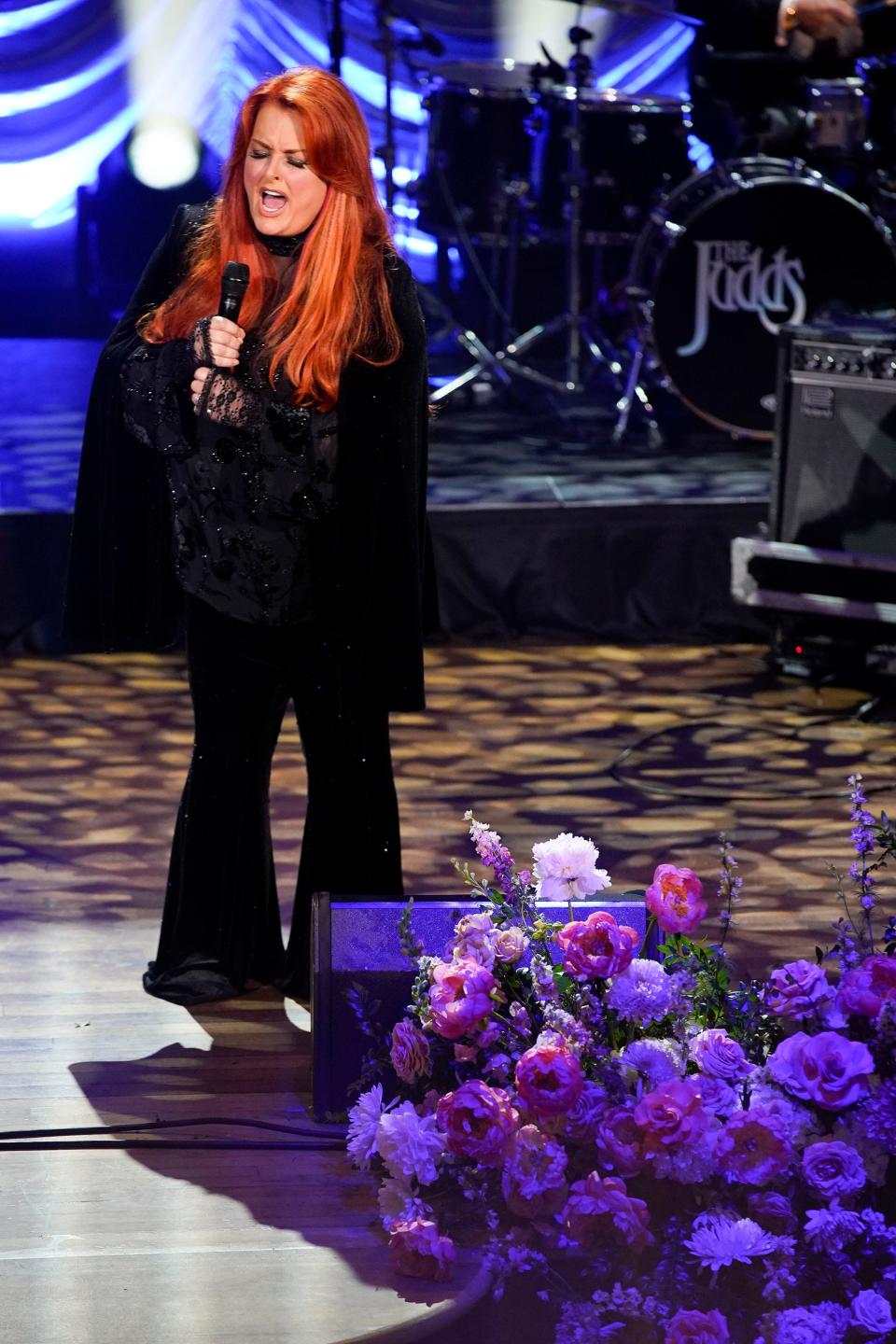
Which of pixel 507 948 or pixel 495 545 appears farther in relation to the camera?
pixel 495 545

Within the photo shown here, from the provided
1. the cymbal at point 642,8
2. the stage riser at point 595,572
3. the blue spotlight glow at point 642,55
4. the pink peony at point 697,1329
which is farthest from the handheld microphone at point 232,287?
the blue spotlight glow at point 642,55

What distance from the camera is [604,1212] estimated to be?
2658mm

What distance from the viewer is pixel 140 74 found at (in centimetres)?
921

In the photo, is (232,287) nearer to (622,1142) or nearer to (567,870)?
(567,870)

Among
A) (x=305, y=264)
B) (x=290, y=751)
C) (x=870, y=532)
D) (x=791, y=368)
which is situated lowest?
(x=290, y=751)

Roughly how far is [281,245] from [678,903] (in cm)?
130

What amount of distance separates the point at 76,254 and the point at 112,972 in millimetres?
6097

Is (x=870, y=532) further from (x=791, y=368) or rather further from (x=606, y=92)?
(x=606, y=92)

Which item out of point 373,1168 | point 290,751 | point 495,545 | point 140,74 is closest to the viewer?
point 373,1168

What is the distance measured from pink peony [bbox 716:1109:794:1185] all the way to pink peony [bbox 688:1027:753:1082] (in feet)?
0.26

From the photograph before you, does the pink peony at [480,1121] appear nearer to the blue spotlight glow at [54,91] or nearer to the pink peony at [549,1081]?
the pink peony at [549,1081]

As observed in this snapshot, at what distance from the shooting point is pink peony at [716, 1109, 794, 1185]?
2.62 m

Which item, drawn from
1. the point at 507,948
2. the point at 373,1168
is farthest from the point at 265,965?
the point at 507,948

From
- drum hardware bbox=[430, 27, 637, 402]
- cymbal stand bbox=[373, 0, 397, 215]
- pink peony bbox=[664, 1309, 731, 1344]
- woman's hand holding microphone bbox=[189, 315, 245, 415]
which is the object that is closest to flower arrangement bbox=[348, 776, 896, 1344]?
pink peony bbox=[664, 1309, 731, 1344]
